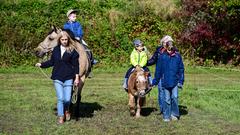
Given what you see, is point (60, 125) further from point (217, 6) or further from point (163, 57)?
point (217, 6)

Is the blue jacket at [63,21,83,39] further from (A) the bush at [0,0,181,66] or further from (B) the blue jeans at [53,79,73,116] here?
(A) the bush at [0,0,181,66]

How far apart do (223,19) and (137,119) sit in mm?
17298

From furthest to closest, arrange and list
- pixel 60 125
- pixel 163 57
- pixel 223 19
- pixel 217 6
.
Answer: pixel 223 19
pixel 217 6
pixel 163 57
pixel 60 125

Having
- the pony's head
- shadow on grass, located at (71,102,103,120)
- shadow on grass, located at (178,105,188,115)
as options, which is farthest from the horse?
shadow on grass, located at (178,105,188,115)

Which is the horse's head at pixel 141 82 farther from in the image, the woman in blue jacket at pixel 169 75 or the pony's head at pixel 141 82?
the woman in blue jacket at pixel 169 75

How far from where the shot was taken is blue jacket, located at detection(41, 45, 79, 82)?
13258 mm

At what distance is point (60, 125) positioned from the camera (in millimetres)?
13086

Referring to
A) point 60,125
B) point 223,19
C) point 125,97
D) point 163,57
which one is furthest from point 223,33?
point 60,125

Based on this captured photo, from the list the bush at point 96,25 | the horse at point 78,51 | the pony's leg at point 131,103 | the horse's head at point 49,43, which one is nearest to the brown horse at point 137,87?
the pony's leg at point 131,103

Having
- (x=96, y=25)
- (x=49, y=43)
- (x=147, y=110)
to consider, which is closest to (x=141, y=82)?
(x=147, y=110)

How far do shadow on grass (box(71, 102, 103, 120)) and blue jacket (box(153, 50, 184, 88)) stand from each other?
223cm

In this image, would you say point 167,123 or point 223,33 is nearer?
point 167,123

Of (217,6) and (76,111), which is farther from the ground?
(217,6)

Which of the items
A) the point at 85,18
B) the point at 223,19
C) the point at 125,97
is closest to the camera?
the point at 125,97
